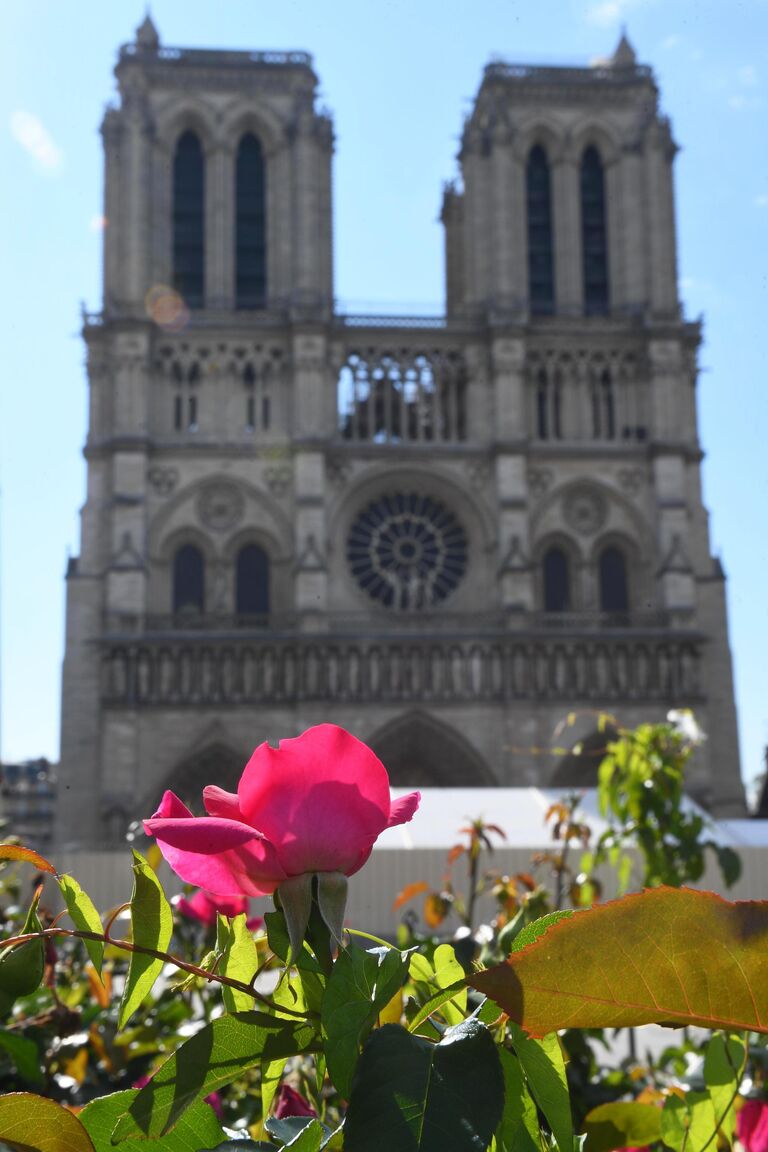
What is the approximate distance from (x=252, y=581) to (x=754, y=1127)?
988 inches

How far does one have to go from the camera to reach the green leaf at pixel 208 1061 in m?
0.77

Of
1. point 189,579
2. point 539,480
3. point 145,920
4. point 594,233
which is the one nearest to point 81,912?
point 145,920

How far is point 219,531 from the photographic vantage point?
26000 millimetres

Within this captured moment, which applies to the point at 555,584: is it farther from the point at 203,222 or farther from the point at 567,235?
the point at 203,222

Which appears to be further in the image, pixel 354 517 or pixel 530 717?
pixel 354 517

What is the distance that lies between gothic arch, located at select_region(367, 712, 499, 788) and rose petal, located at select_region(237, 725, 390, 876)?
77.3 ft

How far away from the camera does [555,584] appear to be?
1056 inches

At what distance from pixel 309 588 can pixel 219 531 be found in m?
2.38

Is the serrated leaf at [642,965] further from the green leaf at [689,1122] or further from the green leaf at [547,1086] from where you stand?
the green leaf at [689,1122]

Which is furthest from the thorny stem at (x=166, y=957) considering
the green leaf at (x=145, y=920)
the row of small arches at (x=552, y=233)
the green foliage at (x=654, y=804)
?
the row of small arches at (x=552, y=233)

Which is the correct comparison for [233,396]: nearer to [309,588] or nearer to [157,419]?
[157,419]

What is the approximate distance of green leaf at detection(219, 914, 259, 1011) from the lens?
913mm

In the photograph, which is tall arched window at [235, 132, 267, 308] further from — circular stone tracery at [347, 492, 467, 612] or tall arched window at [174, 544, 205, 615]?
tall arched window at [174, 544, 205, 615]

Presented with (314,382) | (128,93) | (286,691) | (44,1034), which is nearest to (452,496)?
(314,382)
